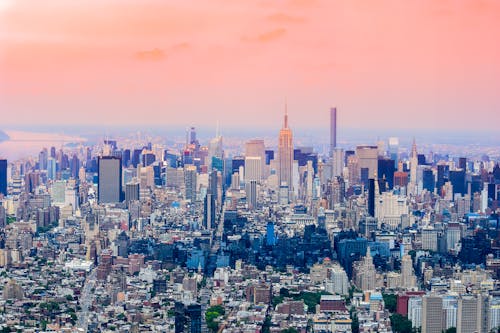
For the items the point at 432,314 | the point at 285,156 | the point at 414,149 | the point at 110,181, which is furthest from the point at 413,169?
the point at 432,314

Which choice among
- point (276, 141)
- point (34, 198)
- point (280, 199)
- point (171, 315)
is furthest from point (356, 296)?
point (34, 198)

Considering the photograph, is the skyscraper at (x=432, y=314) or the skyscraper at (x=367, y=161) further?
the skyscraper at (x=367, y=161)

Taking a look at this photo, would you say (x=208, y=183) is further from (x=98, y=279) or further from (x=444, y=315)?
(x=444, y=315)

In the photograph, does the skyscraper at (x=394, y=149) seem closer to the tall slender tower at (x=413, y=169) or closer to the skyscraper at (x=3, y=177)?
the tall slender tower at (x=413, y=169)

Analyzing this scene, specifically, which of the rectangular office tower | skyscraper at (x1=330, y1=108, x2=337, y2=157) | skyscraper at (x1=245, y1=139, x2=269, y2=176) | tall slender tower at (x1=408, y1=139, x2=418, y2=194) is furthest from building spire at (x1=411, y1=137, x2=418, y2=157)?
the rectangular office tower

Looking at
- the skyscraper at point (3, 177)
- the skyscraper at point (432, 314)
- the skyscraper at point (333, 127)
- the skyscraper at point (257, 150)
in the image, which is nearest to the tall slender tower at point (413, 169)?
the skyscraper at point (333, 127)

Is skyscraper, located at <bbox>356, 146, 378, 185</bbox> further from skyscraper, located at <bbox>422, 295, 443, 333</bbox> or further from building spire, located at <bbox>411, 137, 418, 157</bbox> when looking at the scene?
skyscraper, located at <bbox>422, 295, 443, 333</bbox>
